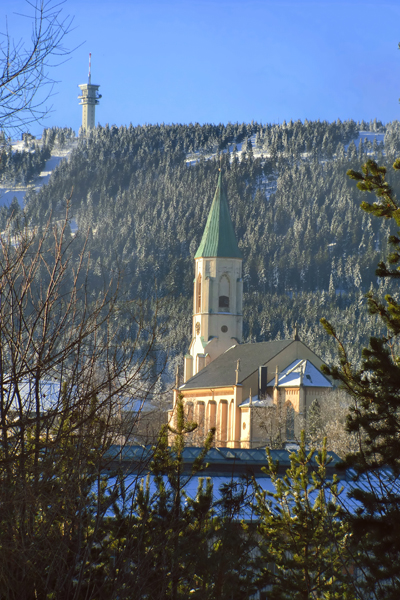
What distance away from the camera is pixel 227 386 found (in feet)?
241

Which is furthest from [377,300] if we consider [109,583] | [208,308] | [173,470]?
[208,308]

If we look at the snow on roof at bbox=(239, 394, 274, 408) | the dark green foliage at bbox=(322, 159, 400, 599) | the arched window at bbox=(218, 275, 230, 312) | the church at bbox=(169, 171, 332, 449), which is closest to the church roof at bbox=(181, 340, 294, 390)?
the church at bbox=(169, 171, 332, 449)

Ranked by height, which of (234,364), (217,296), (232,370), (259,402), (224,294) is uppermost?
(224,294)

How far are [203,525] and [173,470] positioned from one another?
3.53 feet

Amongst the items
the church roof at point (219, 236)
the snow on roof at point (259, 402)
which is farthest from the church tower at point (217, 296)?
the snow on roof at point (259, 402)

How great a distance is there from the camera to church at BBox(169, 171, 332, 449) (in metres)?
66.6

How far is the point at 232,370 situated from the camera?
76938mm

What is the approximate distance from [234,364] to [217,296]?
910 cm

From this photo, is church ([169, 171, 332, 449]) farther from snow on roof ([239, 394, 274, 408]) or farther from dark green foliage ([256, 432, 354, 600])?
dark green foliage ([256, 432, 354, 600])

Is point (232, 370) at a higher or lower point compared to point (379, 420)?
lower

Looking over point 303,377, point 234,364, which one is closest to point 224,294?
point 234,364

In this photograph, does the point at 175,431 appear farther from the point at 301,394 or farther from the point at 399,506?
the point at 301,394

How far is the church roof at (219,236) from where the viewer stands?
85.8 metres

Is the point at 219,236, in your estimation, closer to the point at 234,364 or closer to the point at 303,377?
the point at 234,364
